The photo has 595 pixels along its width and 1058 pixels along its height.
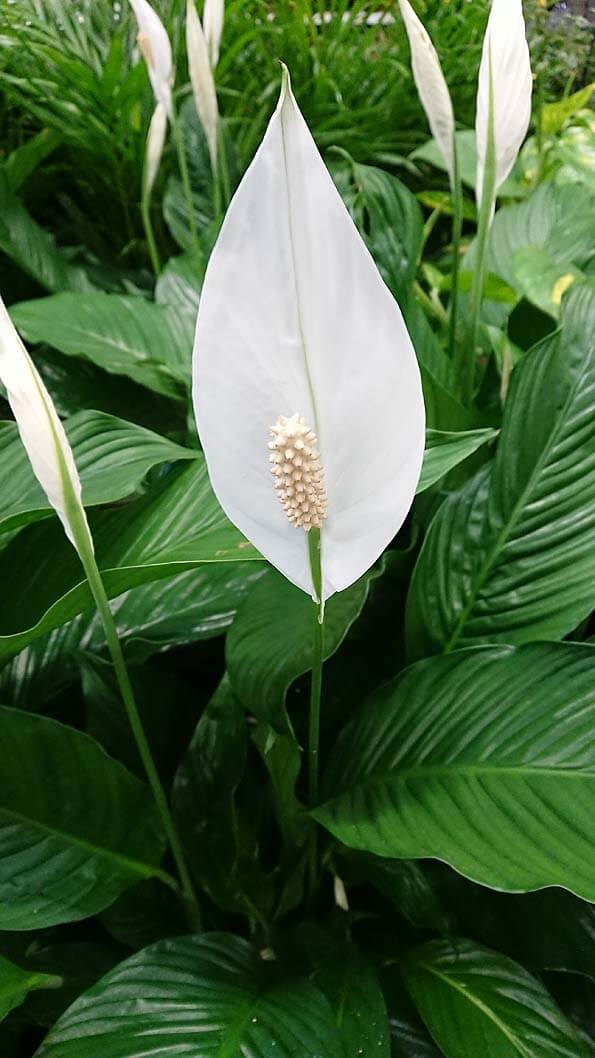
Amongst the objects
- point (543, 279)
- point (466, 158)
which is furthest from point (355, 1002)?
point (466, 158)

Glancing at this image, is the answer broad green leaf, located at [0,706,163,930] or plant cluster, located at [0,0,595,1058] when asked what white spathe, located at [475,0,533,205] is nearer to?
plant cluster, located at [0,0,595,1058]

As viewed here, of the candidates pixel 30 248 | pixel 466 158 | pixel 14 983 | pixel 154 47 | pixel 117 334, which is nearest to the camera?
pixel 14 983

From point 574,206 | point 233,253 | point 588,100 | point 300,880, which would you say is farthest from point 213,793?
point 588,100

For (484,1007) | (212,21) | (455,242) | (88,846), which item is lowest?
(484,1007)

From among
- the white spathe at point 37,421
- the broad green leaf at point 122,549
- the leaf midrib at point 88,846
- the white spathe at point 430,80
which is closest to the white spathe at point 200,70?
the white spathe at point 430,80

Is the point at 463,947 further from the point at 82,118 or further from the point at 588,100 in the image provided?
the point at 588,100

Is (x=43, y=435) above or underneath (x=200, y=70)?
underneath

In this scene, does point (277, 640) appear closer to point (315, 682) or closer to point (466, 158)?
point (315, 682)
